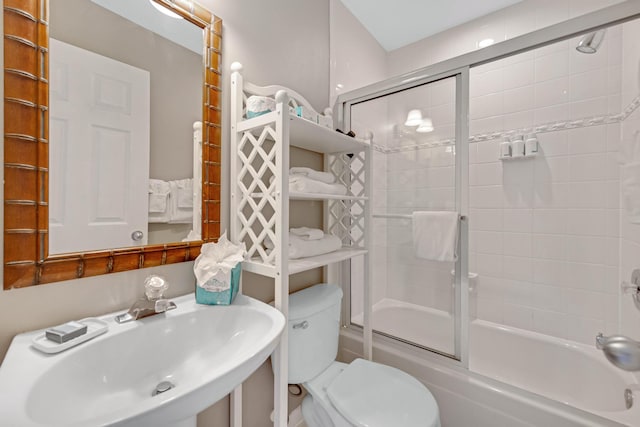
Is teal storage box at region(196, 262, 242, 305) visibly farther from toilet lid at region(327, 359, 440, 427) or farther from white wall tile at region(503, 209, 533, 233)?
white wall tile at region(503, 209, 533, 233)

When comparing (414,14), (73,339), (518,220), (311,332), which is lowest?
(311,332)

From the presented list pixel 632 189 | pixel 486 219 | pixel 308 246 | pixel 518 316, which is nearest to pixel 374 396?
pixel 308 246

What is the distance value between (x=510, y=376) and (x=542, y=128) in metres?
1.59

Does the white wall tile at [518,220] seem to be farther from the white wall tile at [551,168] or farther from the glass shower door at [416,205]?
the glass shower door at [416,205]

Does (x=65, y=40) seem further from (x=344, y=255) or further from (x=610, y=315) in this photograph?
(x=610, y=315)

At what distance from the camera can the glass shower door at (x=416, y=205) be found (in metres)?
1.35

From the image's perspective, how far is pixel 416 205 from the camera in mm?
1594

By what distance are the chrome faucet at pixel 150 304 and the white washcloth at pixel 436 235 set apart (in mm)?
1164

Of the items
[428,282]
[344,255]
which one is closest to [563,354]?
[428,282]

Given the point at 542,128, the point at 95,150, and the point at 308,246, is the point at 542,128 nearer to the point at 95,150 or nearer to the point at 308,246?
the point at 308,246

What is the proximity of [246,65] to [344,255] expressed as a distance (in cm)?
92

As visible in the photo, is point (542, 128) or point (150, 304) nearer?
point (150, 304)

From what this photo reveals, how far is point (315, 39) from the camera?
156 centimetres

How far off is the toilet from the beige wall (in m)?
0.21
